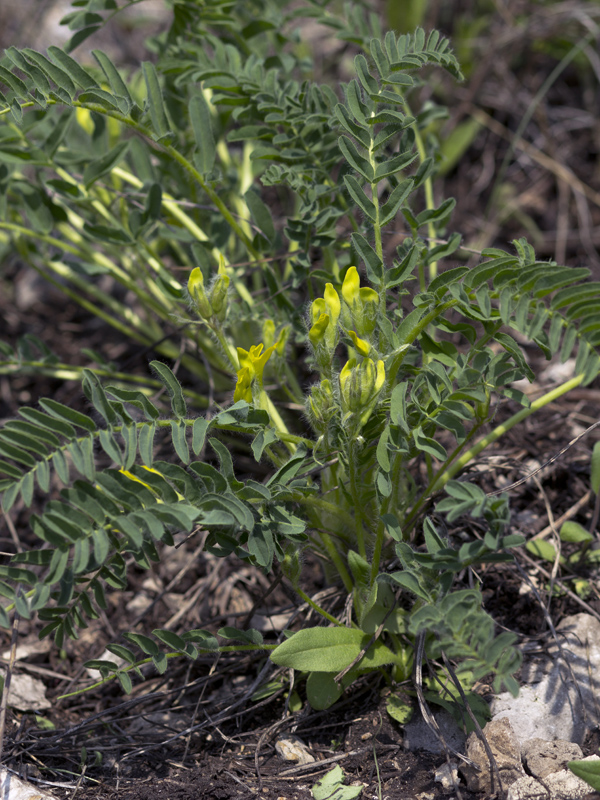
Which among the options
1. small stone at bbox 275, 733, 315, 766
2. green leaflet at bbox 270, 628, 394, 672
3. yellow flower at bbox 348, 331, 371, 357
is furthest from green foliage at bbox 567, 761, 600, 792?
yellow flower at bbox 348, 331, 371, 357

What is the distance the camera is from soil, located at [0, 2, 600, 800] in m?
1.87

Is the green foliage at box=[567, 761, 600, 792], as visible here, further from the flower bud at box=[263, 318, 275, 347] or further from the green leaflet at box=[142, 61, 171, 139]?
the green leaflet at box=[142, 61, 171, 139]

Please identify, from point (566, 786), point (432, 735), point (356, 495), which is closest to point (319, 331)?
point (356, 495)

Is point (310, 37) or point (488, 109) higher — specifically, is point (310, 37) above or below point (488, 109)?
above

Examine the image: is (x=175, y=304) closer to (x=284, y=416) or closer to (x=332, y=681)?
(x=284, y=416)

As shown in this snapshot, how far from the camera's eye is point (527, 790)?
1.69m

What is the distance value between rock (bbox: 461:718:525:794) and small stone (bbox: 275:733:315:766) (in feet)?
1.37

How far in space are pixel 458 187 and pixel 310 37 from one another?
157 cm

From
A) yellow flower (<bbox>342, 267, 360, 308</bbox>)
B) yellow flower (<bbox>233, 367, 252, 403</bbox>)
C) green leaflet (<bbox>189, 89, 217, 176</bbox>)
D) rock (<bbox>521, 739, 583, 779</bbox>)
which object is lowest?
rock (<bbox>521, 739, 583, 779</bbox>)

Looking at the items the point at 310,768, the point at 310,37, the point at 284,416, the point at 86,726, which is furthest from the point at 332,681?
the point at 310,37

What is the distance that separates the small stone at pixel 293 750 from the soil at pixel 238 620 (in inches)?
0.7

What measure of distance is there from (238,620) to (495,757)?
982 millimetres

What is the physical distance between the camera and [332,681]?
1938 mm

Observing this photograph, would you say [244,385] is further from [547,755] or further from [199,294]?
[547,755]
